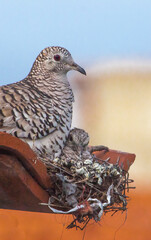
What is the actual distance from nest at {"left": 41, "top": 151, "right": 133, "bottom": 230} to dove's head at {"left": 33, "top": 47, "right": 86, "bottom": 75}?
2.63 feet

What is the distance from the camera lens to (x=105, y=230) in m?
5.35

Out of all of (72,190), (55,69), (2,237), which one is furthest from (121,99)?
(72,190)

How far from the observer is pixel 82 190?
1812 mm

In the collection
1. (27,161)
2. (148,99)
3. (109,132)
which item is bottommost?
(109,132)

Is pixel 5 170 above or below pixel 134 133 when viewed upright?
above

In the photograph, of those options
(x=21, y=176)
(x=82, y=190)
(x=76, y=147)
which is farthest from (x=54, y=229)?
(x=21, y=176)

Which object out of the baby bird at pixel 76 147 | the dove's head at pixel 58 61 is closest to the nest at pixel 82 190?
the baby bird at pixel 76 147

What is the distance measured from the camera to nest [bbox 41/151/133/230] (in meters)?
1.75

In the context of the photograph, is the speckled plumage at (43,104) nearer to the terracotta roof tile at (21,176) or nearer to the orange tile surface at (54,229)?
the terracotta roof tile at (21,176)

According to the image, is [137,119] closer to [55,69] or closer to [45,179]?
[55,69]

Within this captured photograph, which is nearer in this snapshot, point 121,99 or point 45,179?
point 45,179

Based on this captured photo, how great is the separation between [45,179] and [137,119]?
831cm

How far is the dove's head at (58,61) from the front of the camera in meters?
2.57

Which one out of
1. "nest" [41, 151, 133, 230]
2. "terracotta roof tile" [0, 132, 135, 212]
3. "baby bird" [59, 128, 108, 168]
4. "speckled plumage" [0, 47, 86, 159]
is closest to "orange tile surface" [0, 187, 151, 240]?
"baby bird" [59, 128, 108, 168]
